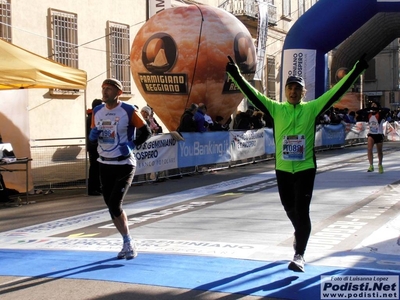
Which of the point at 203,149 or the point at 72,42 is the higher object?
the point at 72,42

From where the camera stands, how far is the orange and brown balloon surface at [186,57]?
20.0 metres

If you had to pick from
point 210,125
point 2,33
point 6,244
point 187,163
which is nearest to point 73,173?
point 187,163

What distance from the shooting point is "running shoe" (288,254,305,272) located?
247 inches

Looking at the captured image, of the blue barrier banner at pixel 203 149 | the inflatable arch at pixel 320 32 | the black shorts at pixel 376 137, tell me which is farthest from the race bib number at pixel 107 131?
the black shorts at pixel 376 137

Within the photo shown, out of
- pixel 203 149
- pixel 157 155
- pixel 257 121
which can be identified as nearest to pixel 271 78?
pixel 257 121

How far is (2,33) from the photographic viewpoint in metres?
19.0

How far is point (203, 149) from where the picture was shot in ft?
55.8

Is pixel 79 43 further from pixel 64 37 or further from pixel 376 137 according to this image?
pixel 376 137

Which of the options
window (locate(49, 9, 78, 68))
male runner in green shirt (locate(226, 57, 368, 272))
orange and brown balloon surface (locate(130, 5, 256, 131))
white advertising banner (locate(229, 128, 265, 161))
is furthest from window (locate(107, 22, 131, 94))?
male runner in green shirt (locate(226, 57, 368, 272))

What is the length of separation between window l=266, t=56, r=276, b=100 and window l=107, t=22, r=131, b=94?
14.2 metres

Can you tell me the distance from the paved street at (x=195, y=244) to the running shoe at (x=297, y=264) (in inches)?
3.6

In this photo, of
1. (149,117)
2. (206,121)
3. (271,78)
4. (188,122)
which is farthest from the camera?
(271,78)

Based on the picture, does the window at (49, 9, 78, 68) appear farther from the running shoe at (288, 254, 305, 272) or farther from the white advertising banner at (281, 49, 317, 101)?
the running shoe at (288, 254, 305, 272)

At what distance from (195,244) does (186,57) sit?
12871 millimetres
